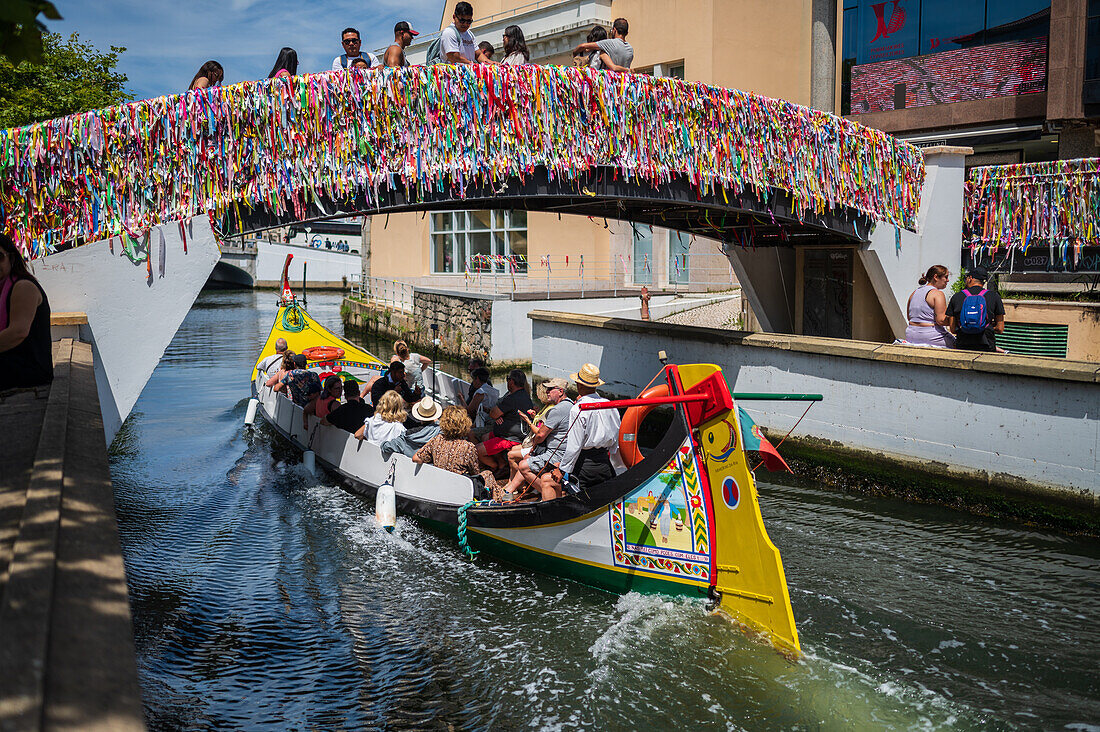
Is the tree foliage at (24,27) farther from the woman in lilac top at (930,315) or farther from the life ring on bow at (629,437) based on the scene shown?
the woman in lilac top at (930,315)

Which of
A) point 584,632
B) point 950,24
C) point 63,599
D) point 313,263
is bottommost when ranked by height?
point 584,632

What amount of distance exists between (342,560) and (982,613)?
20.1 feet

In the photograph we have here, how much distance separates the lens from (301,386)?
13320 mm

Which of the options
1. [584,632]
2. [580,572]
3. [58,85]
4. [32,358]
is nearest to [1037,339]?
[580,572]

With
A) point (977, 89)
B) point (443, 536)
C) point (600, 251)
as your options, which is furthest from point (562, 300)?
point (443, 536)

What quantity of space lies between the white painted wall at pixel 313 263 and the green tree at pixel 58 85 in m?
31.9

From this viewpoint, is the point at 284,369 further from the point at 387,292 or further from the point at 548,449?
the point at 387,292

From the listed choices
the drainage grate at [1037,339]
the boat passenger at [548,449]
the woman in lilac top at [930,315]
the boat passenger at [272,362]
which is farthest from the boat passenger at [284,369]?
the drainage grate at [1037,339]

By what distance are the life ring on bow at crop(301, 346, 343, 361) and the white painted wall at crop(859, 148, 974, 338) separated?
9.78 m

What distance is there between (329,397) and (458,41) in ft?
16.7

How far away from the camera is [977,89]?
20875 millimetres

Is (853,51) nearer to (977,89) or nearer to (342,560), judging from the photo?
(977,89)

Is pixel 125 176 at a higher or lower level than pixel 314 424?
higher

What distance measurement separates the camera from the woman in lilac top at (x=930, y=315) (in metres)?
11.0
